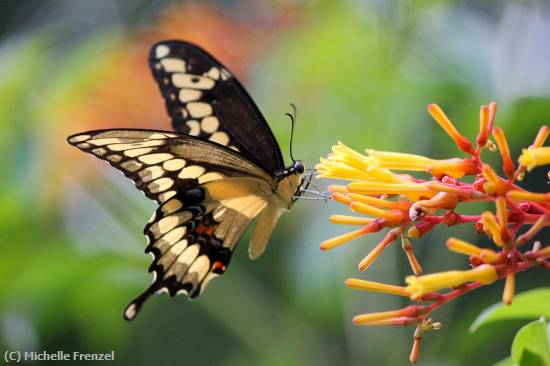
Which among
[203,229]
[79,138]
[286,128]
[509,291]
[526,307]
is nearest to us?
[509,291]

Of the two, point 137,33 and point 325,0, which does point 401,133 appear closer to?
point 325,0

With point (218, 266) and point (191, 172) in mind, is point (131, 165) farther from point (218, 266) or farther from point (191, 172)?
point (218, 266)

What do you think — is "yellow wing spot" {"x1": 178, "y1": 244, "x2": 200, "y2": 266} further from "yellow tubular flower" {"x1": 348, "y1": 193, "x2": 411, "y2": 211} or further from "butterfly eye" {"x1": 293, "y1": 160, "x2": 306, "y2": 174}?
"yellow tubular flower" {"x1": 348, "y1": 193, "x2": 411, "y2": 211}

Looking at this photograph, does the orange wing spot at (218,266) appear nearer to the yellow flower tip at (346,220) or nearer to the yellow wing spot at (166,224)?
the yellow wing spot at (166,224)

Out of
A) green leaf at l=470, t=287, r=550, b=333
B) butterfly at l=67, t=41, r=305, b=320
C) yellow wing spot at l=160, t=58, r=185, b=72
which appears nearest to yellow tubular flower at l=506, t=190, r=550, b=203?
green leaf at l=470, t=287, r=550, b=333

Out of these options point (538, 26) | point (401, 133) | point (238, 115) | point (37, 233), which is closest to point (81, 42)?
point (37, 233)

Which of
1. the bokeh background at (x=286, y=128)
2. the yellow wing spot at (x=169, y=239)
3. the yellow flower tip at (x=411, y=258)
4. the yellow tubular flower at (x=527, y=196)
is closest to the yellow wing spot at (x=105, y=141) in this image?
the yellow wing spot at (x=169, y=239)

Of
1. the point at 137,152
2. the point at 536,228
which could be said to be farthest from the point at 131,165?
the point at 536,228
